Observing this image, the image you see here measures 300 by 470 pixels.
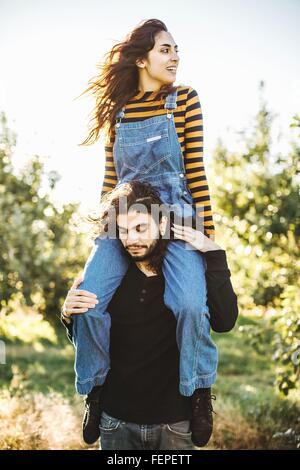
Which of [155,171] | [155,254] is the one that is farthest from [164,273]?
[155,171]

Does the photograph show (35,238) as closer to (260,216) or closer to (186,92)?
(260,216)

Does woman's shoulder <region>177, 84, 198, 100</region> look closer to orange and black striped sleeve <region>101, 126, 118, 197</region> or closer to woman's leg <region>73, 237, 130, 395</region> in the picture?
orange and black striped sleeve <region>101, 126, 118, 197</region>

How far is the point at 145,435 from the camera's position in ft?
8.10

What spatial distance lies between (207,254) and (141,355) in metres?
0.61

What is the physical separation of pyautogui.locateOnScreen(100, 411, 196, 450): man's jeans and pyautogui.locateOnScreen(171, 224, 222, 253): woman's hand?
88 cm

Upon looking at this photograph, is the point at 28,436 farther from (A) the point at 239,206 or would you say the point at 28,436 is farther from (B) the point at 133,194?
(A) the point at 239,206

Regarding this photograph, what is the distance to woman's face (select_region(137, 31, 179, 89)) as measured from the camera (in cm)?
276

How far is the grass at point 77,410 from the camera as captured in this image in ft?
14.1

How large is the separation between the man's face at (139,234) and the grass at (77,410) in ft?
8.02

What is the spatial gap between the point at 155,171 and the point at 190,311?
816 millimetres

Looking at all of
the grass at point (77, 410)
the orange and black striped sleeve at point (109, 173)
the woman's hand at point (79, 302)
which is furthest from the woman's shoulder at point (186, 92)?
the grass at point (77, 410)

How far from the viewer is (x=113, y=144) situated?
2867mm
